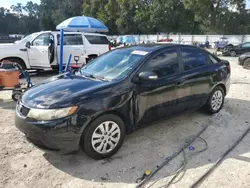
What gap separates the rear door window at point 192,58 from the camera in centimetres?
456

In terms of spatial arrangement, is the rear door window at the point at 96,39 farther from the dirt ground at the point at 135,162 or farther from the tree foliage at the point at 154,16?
the tree foliage at the point at 154,16

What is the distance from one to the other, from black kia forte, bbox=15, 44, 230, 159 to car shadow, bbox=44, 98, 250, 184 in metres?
0.24

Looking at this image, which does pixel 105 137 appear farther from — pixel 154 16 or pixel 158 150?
pixel 154 16

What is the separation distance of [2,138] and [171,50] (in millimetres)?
3242

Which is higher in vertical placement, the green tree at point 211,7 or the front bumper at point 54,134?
the green tree at point 211,7

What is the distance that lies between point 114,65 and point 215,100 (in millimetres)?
2468

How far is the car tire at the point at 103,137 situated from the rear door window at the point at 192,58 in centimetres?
182

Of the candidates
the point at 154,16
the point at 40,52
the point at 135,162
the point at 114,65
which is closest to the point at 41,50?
the point at 40,52

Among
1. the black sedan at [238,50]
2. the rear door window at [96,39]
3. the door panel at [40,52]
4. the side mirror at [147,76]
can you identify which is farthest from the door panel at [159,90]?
the black sedan at [238,50]

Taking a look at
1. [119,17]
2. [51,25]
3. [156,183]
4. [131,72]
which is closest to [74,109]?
[131,72]

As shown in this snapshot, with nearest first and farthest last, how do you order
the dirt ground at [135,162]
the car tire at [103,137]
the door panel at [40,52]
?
the dirt ground at [135,162], the car tire at [103,137], the door panel at [40,52]

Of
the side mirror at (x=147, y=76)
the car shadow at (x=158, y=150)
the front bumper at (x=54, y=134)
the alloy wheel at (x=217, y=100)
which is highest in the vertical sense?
the side mirror at (x=147, y=76)

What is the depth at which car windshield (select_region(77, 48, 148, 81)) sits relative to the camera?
12.5ft

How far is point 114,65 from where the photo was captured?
406cm
